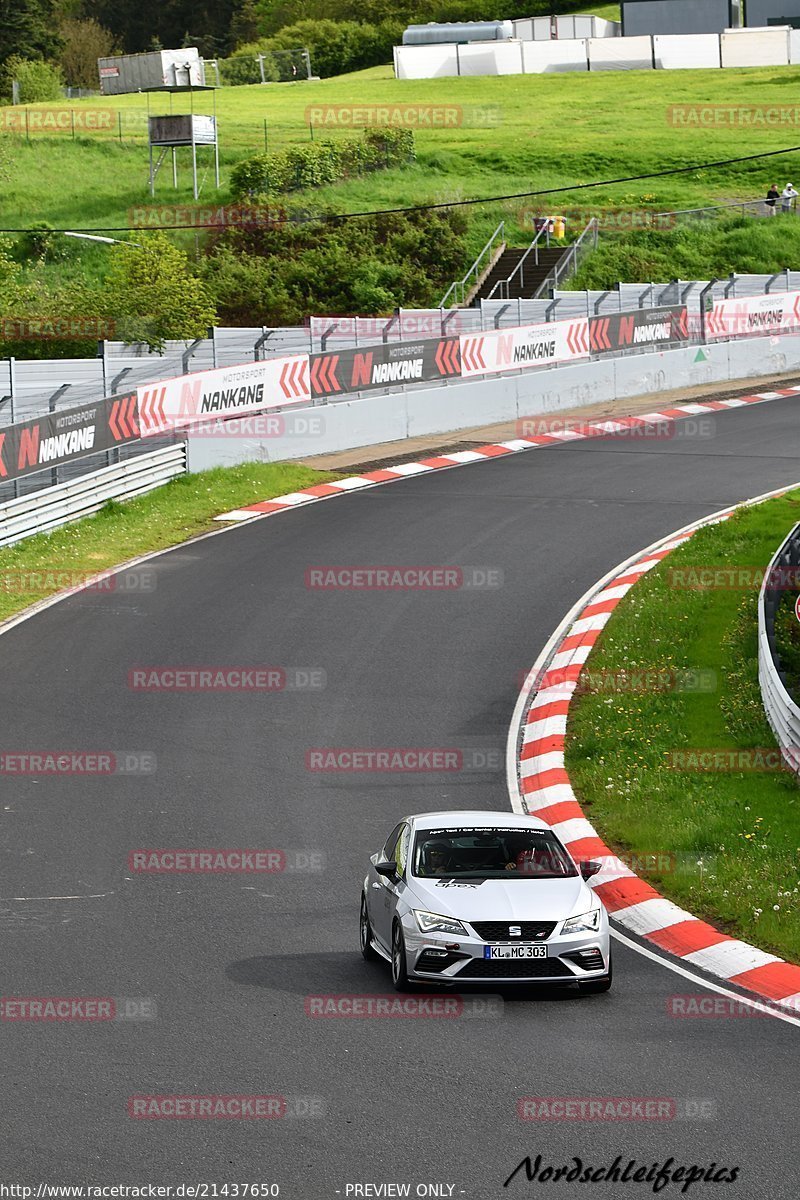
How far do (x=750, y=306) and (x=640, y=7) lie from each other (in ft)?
259

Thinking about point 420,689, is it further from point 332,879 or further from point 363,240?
point 363,240

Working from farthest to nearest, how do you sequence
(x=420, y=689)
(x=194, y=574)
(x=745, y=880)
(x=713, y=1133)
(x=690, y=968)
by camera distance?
(x=194, y=574)
(x=420, y=689)
(x=745, y=880)
(x=690, y=968)
(x=713, y=1133)

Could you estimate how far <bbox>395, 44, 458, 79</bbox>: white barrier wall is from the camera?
110m

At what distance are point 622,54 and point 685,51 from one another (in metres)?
4.31

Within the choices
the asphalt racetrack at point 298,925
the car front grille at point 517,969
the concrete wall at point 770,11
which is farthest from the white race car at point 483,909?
the concrete wall at point 770,11

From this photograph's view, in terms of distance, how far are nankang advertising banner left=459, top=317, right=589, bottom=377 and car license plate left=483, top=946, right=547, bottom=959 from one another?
27187mm

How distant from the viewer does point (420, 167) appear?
246ft

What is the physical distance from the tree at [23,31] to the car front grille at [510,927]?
385ft

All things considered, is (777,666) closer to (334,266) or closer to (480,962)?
(480,962)

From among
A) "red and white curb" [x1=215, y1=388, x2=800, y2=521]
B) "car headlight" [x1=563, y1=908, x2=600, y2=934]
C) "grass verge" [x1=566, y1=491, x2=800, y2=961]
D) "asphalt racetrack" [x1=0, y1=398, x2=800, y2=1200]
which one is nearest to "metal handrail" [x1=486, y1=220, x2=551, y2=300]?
"red and white curb" [x1=215, y1=388, x2=800, y2=521]

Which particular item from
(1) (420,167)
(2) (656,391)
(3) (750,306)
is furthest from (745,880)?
(1) (420,167)

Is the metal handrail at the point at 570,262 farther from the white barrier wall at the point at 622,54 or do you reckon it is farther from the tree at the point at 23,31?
the tree at the point at 23,31

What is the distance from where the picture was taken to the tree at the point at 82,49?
5054 inches

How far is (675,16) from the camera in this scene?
116 metres
